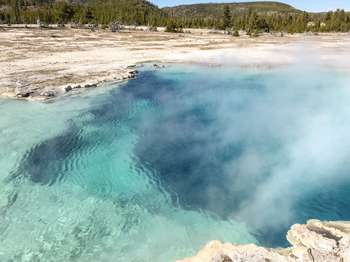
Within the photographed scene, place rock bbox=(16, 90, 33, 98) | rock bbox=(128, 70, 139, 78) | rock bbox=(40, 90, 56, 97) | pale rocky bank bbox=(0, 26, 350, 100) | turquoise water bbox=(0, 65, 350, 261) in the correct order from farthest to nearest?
1. rock bbox=(128, 70, 139, 78)
2. pale rocky bank bbox=(0, 26, 350, 100)
3. rock bbox=(40, 90, 56, 97)
4. rock bbox=(16, 90, 33, 98)
5. turquoise water bbox=(0, 65, 350, 261)

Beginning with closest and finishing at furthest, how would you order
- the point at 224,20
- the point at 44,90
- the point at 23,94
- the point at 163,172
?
the point at 163,172
the point at 23,94
the point at 44,90
the point at 224,20

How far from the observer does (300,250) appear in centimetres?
881

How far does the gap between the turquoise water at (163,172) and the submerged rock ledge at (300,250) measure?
2.43 ft

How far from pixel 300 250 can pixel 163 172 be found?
6826 mm

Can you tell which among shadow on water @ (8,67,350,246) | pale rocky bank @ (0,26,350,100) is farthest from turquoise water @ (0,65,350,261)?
pale rocky bank @ (0,26,350,100)

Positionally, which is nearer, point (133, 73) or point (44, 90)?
point (44, 90)

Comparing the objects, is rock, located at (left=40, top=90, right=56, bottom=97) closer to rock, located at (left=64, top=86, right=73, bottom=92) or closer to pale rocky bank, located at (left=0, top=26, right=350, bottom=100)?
pale rocky bank, located at (left=0, top=26, right=350, bottom=100)

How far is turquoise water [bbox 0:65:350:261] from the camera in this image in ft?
34.7

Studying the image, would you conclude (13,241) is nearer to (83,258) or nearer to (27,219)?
(27,219)

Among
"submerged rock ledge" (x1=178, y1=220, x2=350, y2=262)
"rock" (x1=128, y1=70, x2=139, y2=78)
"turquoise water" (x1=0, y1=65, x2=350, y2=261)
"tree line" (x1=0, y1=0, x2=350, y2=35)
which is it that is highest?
"tree line" (x1=0, y1=0, x2=350, y2=35)

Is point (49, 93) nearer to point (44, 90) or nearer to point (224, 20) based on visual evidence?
point (44, 90)

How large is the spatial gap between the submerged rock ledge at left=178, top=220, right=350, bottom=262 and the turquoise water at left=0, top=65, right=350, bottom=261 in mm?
741

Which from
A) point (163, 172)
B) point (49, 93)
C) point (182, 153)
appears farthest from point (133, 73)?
point (163, 172)

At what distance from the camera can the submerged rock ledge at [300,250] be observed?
8.46 meters
